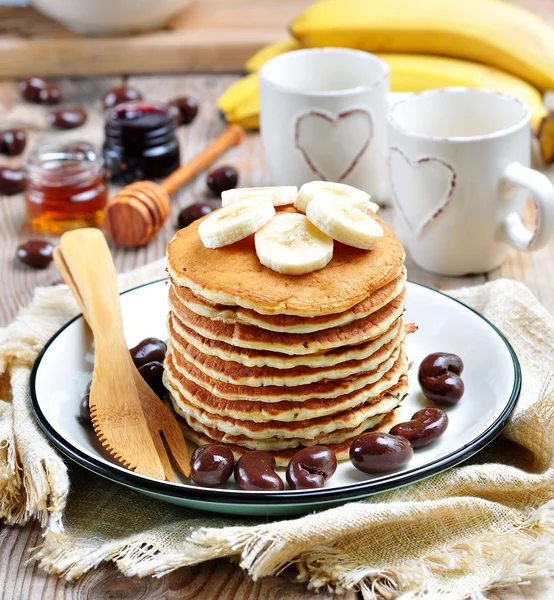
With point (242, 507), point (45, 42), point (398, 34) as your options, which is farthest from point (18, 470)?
point (45, 42)

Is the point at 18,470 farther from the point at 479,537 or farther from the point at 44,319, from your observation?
the point at 479,537

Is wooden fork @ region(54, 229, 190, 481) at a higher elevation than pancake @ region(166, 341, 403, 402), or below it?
below

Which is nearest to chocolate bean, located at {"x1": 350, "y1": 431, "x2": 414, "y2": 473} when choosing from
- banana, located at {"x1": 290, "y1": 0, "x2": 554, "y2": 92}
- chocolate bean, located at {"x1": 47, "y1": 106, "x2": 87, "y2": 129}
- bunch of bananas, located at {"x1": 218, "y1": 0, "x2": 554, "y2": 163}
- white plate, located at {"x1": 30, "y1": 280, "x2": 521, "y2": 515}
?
white plate, located at {"x1": 30, "y1": 280, "x2": 521, "y2": 515}

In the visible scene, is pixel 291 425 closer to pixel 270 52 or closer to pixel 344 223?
pixel 344 223

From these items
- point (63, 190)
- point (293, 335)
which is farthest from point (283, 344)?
point (63, 190)

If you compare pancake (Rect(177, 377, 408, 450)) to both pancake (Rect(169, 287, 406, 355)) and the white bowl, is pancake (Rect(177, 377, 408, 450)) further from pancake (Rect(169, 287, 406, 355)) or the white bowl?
the white bowl

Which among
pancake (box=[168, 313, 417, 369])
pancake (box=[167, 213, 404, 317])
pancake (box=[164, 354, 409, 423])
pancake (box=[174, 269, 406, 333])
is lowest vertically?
pancake (box=[164, 354, 409, 423])
